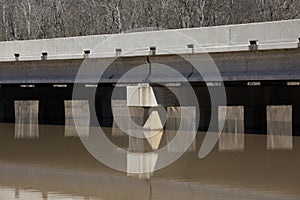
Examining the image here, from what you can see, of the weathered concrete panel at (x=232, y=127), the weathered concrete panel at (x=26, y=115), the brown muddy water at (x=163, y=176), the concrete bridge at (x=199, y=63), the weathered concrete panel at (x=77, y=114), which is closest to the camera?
the brown muddy water at (x=163, y=176)

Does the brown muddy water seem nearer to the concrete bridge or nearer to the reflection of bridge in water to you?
the reflection of bridge in water

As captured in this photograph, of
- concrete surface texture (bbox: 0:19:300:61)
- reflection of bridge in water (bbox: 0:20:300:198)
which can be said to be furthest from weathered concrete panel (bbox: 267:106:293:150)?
concrete surface texture (bbox: 0:19:300:61)

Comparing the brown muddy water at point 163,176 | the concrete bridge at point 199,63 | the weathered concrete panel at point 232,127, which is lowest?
the brown muddy water at point 163,176

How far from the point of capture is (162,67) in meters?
22.8

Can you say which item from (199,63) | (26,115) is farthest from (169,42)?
(26,115)

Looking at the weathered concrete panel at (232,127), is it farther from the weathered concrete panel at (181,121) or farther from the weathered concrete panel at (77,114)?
the weathered concrete panel at (77,114)

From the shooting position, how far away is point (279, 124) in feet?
85.9

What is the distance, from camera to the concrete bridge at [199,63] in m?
19.9

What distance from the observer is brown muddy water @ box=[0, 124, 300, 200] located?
12.7 m

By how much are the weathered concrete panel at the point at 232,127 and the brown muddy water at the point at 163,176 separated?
0.35 m

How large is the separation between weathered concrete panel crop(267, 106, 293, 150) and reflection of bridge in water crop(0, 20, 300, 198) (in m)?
0.04

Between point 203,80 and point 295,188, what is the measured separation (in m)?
8.95

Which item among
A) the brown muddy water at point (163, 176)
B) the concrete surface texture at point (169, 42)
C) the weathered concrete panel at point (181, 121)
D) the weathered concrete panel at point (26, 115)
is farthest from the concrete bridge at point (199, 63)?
the brown muddy water at point (163, 176)

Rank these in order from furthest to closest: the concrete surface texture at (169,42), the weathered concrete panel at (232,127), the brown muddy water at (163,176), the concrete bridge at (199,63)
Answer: the weathered concrete panel at (232,127)
the concrete bridge at (199,63)
the concrete surface texture at (169,42)
the brown muddy water at (163,176)
